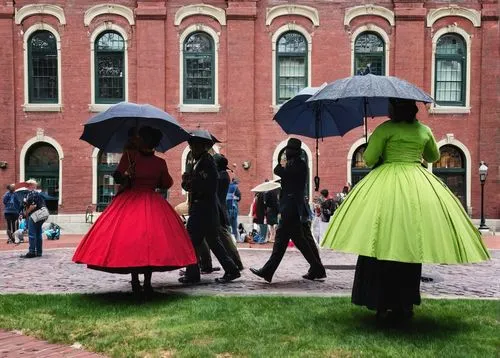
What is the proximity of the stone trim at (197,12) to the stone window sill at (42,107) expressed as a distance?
5298 mm

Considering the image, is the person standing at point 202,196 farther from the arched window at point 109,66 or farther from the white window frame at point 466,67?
the white window frame at point 466,67

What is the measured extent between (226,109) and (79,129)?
5.44 meters

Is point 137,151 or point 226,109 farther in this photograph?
point 226,109

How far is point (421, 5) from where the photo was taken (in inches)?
861

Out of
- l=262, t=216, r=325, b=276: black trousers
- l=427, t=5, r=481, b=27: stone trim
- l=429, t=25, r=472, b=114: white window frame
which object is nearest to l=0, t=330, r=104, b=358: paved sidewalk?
l=262, t=216, r=325, b=276: black trousers

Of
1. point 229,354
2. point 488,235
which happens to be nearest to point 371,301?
point 229,354

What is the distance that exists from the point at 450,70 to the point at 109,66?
12.8 m

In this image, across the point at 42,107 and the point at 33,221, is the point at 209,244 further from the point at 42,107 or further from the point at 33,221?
the point at 42,107

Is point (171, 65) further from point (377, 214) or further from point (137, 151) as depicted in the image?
point (377, 214)

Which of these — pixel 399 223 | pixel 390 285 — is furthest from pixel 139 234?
pixel 399 223

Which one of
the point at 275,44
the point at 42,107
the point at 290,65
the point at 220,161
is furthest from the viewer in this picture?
the point at 290,65

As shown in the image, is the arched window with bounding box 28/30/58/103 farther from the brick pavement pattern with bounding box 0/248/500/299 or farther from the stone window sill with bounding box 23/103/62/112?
the brick pavement pattern with bounding box 0/248/500/299

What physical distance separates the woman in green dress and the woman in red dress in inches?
82.6

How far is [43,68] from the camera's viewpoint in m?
21.7
